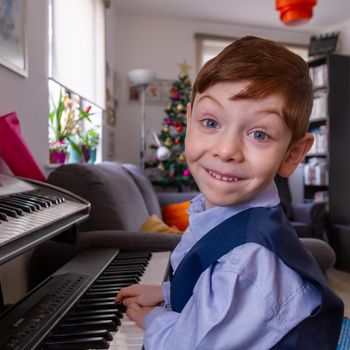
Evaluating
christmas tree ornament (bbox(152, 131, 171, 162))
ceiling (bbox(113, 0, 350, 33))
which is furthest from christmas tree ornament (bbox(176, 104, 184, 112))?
ceiling (bbox(113, 0, 350, 33))

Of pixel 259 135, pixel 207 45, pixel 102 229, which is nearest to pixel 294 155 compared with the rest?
pixel 259 135

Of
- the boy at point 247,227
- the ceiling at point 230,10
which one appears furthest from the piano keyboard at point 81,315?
the ceiling at point 230,10

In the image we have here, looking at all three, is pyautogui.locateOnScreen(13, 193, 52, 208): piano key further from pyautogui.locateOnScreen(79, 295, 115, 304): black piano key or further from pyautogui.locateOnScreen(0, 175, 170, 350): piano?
pyautogui.locateOnScreen(79, 295, 115, 304): black piano key

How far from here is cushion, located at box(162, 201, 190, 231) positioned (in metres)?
3.61

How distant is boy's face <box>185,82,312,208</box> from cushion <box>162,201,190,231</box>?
289 cm

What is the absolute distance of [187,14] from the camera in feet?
17.1

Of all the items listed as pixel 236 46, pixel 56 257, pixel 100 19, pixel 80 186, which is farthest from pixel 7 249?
pixel 100 19

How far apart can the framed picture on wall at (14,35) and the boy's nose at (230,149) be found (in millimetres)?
1239

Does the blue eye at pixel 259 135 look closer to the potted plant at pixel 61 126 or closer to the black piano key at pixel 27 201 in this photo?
the black piano key at pixel 27 201

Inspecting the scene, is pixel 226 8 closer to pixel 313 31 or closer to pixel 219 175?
pixel 313 31

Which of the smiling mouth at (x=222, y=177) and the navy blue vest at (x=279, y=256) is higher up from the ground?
the smiling mouth at (x=222, y=177)

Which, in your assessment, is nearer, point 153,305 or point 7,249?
point 7,249

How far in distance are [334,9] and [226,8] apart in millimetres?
1280

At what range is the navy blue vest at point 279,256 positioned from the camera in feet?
2.04
